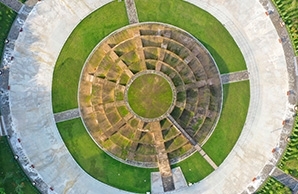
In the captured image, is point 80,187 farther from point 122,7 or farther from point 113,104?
point 122,7

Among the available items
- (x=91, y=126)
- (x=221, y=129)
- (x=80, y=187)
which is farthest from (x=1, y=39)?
(x=221, y=129)

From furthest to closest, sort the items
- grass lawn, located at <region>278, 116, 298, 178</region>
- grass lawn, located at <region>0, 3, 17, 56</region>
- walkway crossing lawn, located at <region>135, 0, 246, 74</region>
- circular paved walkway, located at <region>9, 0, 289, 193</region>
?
grass lawn, located at <region>278, 116, 298, 178</region> < walkway crossing lawn, located at <region>135, 0, 246, 74</region> < circular paved walkway, located at <region>9, 0, 289, 193</region> < grass lawn, located at <region>0, 3, 17, 56</region>

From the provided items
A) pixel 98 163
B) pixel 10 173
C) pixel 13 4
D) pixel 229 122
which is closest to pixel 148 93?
pixel 98 163

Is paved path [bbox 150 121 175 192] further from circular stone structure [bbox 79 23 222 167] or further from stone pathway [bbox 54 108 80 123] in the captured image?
stone pathway [bbox 54 108 80 123]

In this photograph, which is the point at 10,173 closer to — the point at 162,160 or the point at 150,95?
the point at 162,160

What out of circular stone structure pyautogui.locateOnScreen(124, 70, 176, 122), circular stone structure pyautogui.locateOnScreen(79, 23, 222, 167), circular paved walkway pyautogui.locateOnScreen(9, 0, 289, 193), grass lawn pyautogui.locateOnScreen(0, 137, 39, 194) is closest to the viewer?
circular stone structure pyautogui.locateOnScreen(124, 70, 176, 122)

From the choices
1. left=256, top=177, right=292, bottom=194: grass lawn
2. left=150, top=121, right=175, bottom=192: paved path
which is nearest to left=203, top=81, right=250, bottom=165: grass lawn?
left=150, top=121, right=175, bottom=192: paved path

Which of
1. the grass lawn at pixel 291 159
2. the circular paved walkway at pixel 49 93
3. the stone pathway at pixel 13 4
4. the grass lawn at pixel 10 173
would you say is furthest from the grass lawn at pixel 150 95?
the stone pathway at pixel 13 4
